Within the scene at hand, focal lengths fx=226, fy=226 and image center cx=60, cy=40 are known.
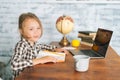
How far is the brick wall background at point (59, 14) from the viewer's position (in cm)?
227

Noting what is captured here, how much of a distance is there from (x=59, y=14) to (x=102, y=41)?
790 mm

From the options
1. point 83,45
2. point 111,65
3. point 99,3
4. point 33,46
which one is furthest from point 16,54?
point 99,3

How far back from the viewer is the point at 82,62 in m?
1.24

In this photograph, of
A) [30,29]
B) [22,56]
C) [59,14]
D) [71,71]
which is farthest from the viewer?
[59,14]

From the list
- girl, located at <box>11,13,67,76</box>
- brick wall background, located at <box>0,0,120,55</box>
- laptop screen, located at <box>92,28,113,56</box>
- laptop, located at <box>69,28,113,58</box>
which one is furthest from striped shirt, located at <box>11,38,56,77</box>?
brick wall background, located at <box>0,0,120,55</box>

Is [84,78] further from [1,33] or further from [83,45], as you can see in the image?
[1,33]

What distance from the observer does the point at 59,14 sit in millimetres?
2309

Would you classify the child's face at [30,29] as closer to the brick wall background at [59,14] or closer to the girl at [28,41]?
the girl at [28,41]

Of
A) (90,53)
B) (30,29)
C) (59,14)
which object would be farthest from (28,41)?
(59,14)

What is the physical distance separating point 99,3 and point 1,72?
1174mm

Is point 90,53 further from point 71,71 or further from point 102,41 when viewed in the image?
point 71,71

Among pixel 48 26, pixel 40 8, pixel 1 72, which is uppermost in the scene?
pixel 40 8

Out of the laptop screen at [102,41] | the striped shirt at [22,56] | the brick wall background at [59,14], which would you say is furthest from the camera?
the brick wall background at [59,14]

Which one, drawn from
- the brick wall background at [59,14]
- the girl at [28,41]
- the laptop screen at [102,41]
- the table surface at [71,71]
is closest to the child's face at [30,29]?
the girl at [28,41]
